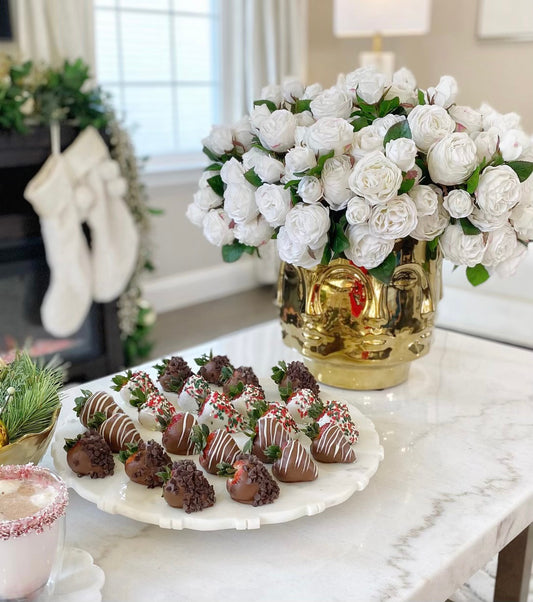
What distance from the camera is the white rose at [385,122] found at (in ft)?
3.14

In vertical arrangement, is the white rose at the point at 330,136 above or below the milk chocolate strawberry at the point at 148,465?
above

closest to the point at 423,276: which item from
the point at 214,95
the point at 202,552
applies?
the point at 202,552

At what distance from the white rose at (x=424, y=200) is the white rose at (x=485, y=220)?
6 cm

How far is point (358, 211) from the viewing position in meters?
0.90

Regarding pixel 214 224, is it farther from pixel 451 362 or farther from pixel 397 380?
pixel 451 362

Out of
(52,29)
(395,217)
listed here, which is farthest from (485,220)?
(52,29)

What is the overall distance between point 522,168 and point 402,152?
0.20m

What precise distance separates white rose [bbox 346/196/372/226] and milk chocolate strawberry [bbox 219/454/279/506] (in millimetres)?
328

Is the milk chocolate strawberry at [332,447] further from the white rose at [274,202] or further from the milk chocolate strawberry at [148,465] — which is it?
the white rose at [274,202]

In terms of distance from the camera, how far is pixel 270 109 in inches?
42.4

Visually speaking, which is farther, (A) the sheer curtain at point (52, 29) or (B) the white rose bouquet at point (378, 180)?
(A) the sheer curtain at point (52, 29)

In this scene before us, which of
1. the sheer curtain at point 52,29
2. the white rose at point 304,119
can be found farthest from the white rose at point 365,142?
the sheer curtain at point 52,29

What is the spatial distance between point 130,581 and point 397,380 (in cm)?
62

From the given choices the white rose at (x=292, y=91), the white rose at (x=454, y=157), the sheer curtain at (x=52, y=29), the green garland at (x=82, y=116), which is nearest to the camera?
the white rose at (x=454, y=157)
